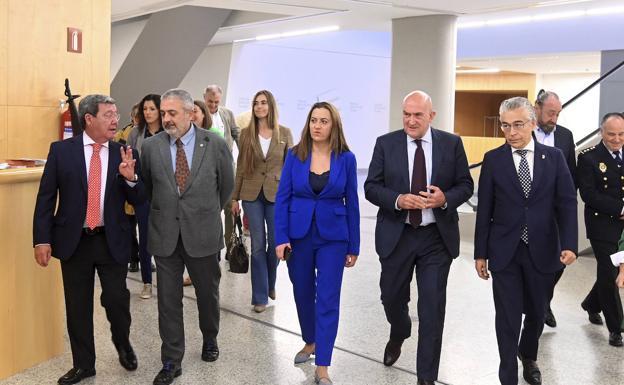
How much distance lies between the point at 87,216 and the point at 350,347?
2.15m

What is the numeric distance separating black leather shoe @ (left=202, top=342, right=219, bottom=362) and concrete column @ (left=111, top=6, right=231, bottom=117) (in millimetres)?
9798

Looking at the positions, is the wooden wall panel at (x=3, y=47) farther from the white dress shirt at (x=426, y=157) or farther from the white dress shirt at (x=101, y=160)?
the white dress shirt at (x=426, y=157)

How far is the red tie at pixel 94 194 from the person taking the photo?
442 cm

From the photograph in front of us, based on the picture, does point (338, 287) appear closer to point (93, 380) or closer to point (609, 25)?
point (93, 380)

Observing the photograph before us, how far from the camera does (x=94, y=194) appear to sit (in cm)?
442

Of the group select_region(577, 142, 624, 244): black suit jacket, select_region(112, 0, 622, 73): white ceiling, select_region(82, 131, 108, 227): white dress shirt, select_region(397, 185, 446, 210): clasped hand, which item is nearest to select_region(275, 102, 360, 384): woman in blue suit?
select_region(397, 185, 446, 210): clasped hand

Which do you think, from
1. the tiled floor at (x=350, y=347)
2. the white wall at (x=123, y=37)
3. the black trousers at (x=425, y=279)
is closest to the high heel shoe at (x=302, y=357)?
the tiled floor at (x=350, y=347)

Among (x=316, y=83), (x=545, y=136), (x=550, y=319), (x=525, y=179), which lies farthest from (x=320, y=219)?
(x=316, y=83)

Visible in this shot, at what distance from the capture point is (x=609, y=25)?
15.5m

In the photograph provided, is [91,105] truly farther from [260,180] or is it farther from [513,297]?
[513,297]

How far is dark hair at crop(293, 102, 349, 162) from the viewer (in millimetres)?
4664

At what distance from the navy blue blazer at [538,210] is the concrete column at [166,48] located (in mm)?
10573

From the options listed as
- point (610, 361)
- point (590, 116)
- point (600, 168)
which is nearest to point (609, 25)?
point (590, 116)

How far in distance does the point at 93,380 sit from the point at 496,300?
2509 millimetres
